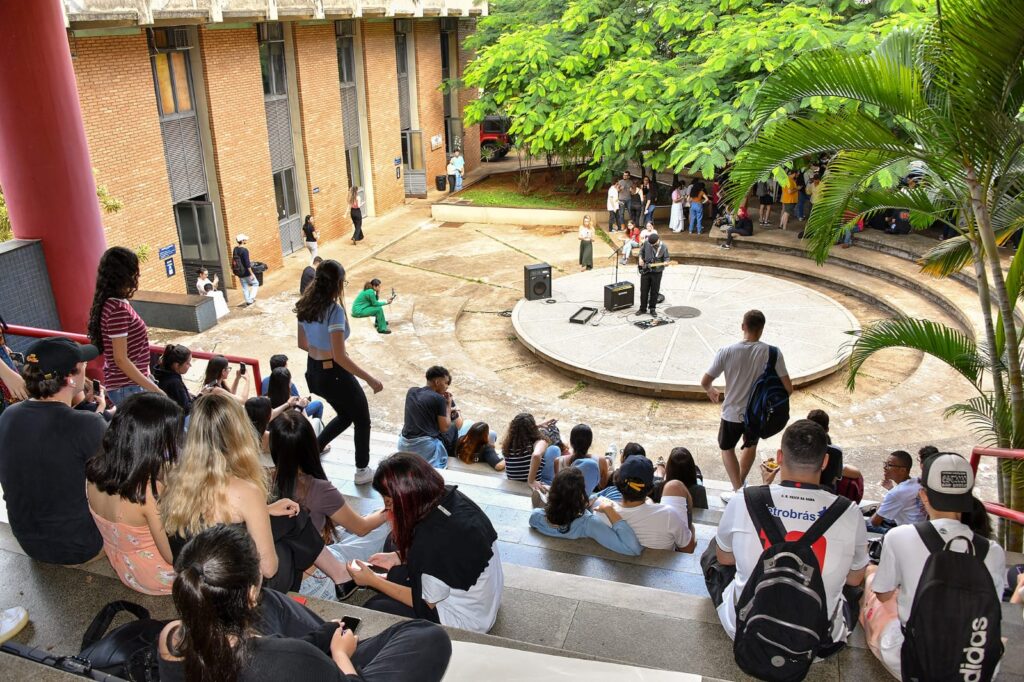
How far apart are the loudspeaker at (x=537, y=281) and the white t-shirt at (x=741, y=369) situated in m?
10.1

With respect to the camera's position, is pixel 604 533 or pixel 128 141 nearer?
pixel 604 533

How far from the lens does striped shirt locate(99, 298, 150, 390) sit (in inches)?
262

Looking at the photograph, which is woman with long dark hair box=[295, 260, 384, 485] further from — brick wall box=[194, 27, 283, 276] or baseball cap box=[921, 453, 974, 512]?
brick wall box=[194, 27, 283, 276]

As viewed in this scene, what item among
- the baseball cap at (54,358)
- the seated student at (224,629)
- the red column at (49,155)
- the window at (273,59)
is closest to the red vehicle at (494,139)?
the window at (273,59)

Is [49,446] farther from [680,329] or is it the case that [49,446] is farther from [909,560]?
[680,329]

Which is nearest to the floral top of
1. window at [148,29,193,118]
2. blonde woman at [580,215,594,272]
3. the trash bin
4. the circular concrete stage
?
the circular concrete stage

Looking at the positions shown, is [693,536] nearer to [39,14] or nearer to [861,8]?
[39,14]

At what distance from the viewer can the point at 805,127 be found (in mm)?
6957

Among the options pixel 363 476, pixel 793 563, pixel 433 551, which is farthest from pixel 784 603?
pixel 363 476

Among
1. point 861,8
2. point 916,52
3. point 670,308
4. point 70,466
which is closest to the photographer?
point 70,466

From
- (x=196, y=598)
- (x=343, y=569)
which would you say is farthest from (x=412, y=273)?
(x=196, y=598)

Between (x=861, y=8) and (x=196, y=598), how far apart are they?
22434 mm

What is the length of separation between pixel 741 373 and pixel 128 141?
539 inches

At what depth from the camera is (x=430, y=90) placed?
30000 millimetres
